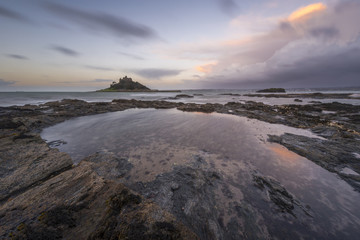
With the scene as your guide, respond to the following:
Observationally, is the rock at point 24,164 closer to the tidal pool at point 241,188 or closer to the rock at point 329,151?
the tidal pool at point 241,188

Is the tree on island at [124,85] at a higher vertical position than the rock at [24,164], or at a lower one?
higher

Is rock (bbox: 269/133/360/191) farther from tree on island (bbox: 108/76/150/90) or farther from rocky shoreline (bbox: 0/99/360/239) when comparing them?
tree on island (bbox: 108/76/150/90)

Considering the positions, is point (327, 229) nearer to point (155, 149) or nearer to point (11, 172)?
point (155, 149)

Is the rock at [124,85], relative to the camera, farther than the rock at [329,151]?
Yes

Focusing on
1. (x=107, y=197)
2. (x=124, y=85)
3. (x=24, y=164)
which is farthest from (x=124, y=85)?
(x=107, y=197)

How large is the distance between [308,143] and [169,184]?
9699 mm

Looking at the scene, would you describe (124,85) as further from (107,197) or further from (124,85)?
(107,197)

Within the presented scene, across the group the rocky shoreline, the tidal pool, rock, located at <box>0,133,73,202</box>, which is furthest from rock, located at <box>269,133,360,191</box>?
rock, located at <box>0,133,73,202</box>

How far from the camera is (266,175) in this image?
5738 millimetres

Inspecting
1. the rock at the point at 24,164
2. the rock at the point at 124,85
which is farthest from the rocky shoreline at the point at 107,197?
the rock at the point at 124,85

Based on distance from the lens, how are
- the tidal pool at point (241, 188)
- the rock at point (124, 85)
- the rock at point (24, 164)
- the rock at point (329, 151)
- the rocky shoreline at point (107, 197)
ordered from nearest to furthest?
the rocky shoreline at point (107, 197) < the tidal pool at point (241, 188) < the rock at point (24, 164) < the rock at point (329, 151) < the rock at point (124, 85)

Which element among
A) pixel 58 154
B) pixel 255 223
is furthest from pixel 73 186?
pixel 255 223

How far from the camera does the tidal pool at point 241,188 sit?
357 cm

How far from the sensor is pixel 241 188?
4.97 metres
